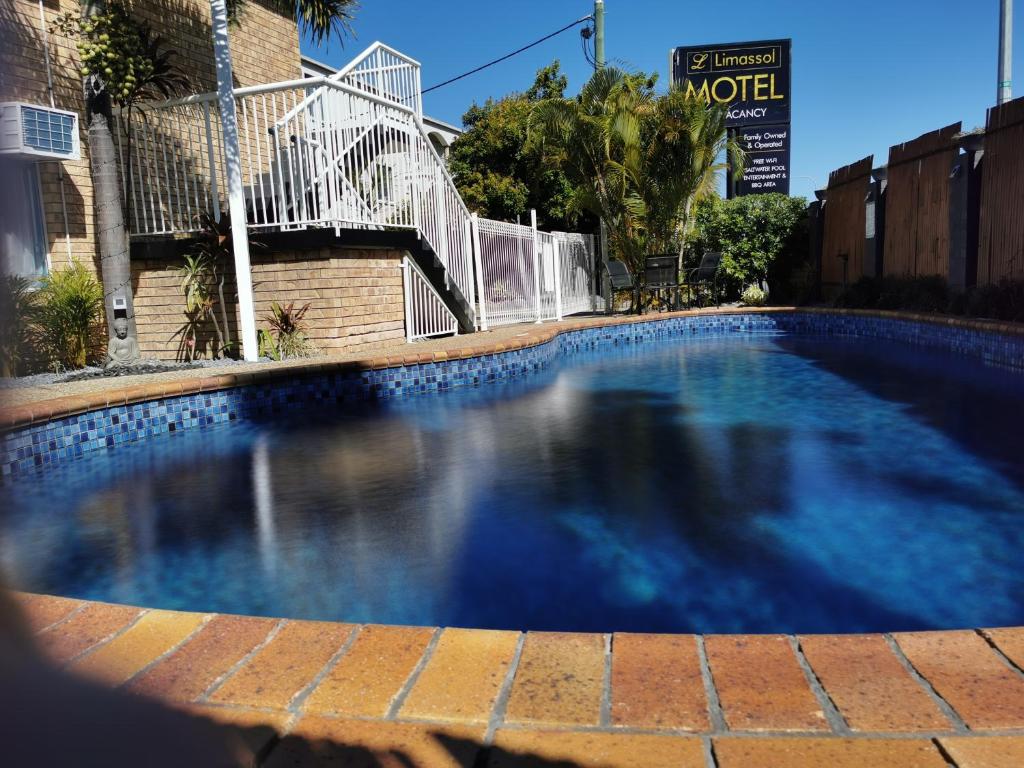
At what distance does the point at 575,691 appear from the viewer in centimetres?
152

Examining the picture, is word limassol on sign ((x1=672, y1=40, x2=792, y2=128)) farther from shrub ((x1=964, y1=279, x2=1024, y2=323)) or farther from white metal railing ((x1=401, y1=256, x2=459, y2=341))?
white metal railing ((x1=401, y1=256, x2=459, y2=341))

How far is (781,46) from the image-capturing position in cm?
1716

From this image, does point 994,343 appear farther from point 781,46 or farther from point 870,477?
point 781,46

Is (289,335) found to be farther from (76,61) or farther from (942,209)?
(942,209)

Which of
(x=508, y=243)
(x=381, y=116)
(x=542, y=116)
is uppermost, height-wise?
(x=542, y=116)

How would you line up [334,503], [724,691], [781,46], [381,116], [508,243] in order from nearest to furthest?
[724,691]
[334,503]
[381,116]
[508,243]
[781,46]

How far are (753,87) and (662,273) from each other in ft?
24.7

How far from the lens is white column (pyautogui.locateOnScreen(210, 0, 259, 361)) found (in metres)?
7.16

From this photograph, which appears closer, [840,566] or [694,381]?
[840,566]

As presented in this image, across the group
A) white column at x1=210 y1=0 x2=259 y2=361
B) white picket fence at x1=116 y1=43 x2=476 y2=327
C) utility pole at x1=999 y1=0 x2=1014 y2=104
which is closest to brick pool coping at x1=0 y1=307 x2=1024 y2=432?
white column at x1=210 y1=0 x2=259 y2=361

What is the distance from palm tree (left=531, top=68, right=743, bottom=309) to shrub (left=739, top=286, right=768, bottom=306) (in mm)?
1531

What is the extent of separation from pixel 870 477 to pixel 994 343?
174 inches

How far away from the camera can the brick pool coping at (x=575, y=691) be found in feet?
4.34

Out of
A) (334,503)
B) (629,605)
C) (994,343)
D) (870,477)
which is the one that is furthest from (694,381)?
(629,605)
